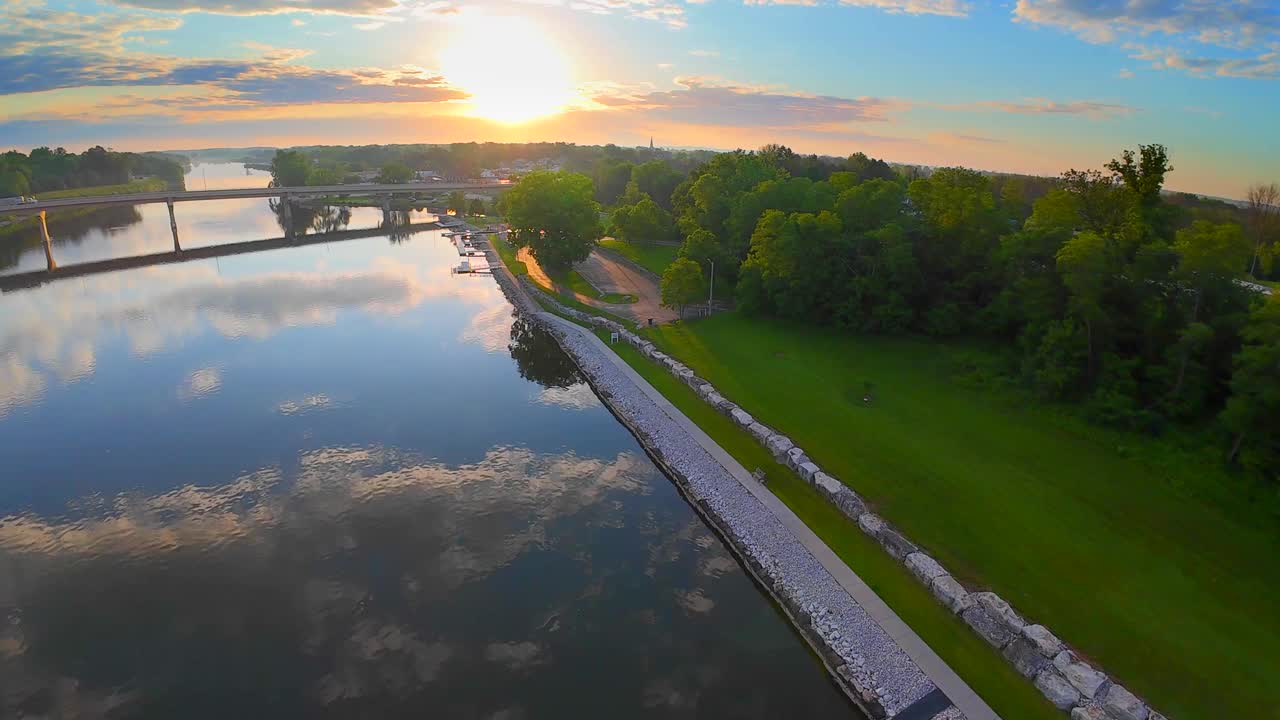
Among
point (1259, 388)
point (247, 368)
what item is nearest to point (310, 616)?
point (247, 368)

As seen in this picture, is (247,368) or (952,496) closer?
(952,496)

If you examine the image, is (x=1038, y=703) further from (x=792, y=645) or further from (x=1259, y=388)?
(x=1259, y=388)

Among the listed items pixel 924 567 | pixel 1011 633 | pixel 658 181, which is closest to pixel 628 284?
pixel 658 181

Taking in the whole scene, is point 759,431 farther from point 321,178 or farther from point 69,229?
point 321,178

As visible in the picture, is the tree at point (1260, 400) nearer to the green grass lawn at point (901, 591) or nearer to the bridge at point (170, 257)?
the green grass lawn at point (901, 591)

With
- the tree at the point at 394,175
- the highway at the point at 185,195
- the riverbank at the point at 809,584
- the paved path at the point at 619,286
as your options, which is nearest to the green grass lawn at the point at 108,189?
the highway at the point at 185,195

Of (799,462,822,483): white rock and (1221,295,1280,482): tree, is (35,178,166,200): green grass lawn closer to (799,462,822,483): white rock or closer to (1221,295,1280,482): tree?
(799,462,822,483): white rock
